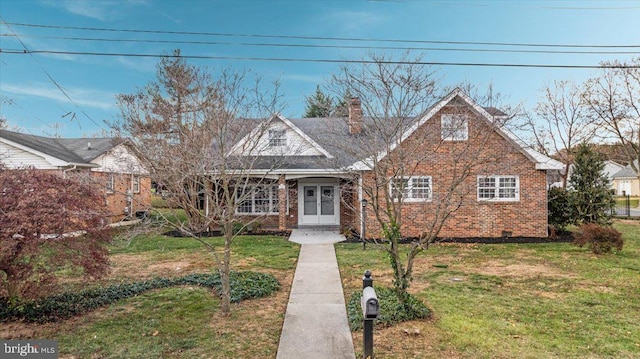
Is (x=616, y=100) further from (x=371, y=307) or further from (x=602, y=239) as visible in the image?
(x=371, y=307)

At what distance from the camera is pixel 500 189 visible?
13.0 meters

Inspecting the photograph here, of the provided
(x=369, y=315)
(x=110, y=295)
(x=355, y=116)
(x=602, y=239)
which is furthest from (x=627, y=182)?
(x=110, y=295)

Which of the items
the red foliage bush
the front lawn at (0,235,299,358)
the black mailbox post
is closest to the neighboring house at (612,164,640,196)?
the front lawn at (0,235,299,358)

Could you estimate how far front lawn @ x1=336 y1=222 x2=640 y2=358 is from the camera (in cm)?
434

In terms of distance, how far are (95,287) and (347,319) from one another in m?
5.16

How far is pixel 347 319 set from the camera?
5.30 m

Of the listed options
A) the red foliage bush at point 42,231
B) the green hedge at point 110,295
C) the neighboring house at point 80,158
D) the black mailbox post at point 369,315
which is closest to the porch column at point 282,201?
the neighboring house at point 80,158

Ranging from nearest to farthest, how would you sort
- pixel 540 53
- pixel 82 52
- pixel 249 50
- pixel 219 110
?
pixel 219 110 → pixel 82 52 → pixel 540 53 → pixel 249 50

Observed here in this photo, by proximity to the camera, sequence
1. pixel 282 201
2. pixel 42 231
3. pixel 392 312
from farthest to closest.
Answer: pixel 282 201 < pixel 392 312 < pixel 42 231

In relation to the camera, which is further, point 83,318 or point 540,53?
point 540,53

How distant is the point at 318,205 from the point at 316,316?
11.1 meters

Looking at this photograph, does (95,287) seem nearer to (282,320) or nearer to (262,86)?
(282,320)

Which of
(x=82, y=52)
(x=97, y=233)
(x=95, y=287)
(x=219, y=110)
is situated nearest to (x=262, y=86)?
(x=219, y=110)

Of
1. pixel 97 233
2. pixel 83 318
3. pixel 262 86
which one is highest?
pixel 262 86
